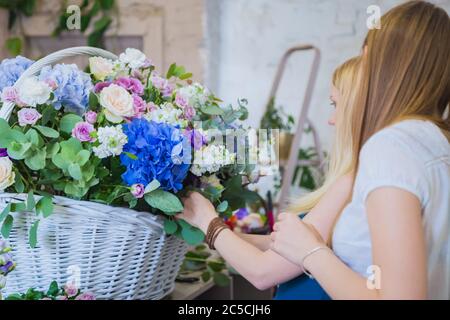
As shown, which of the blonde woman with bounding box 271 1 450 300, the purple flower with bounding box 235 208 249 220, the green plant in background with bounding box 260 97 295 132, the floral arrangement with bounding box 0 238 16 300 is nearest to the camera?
the blonde woman with bounding box 271 1 450 300

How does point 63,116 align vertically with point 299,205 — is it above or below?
above

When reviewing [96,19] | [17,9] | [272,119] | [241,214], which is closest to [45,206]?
[241,214]

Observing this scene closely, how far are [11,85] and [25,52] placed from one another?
7.10 feet

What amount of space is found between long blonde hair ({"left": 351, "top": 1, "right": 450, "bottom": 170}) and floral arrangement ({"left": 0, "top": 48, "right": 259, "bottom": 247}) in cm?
31

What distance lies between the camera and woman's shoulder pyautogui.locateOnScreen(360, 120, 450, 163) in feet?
2.33

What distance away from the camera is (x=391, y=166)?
0.69 meters

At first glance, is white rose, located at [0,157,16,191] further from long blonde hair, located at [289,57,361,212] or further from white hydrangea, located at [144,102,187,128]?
long blonde hair, located at [289,57,361,212]

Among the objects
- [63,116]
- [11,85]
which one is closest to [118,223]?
[63,116]

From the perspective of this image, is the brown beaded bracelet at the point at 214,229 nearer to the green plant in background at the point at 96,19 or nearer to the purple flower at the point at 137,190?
the purple flower at the point at 137,190

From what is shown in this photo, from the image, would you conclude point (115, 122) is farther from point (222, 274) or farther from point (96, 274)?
point (222, 274)

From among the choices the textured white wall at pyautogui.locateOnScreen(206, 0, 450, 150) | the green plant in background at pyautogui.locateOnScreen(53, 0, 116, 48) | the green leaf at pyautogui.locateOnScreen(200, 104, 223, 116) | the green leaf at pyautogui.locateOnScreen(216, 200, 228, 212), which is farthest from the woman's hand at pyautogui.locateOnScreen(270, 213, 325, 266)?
the green plant in background at pyautogui.locateOnScreen(53, 0, 116, 48)

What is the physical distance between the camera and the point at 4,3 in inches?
117

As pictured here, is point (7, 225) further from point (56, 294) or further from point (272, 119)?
point (272, 119)

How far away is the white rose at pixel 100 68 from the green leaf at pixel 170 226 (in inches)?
10.2
